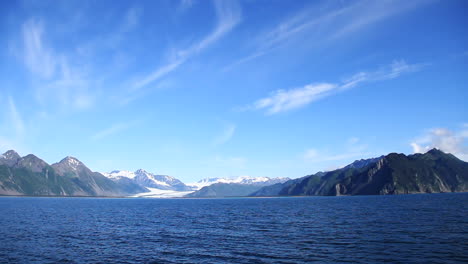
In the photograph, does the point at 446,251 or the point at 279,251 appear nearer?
the point at 446,251

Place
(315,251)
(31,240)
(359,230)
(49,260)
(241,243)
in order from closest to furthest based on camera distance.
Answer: (49,260), (315,251), (241,243), (31,240), (359,230)

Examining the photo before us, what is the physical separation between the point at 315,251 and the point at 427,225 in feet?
131

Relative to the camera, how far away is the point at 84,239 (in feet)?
226

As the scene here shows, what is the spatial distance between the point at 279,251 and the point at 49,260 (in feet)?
114

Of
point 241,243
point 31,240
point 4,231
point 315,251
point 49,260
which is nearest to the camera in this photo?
point 49,260

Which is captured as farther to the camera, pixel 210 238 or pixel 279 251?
pixel 210 238

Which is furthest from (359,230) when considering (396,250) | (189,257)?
(189,257)

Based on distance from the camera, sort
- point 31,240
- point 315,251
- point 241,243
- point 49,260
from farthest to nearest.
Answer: point 31,240
point 241,243
point 315,251
point 49,260

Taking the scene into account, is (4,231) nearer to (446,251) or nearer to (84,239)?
(84,239)

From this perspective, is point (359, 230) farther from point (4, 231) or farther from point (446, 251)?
point (4, 231)

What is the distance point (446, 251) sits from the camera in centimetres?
5012

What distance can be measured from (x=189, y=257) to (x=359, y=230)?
41498 mm

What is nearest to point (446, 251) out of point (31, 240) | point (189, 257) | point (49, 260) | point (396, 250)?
point (396, 250)

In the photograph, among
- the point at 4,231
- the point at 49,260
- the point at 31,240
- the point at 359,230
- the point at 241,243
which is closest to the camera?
the point at 49,260
